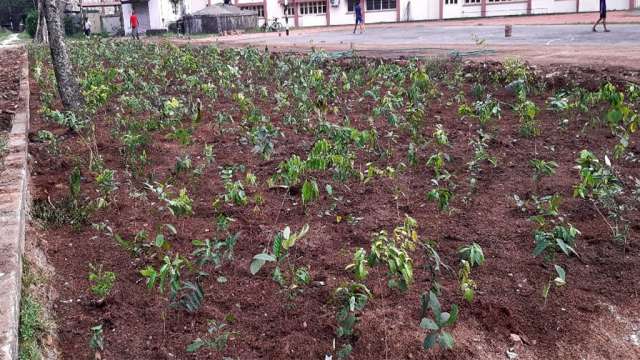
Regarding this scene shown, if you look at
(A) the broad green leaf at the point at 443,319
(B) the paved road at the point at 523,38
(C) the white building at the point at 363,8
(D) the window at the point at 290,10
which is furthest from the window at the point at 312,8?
(A) the broad green leaf at the point at 443,319

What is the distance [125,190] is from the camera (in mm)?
4406

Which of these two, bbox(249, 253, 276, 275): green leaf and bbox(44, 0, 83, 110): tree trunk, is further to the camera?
bbox(44, 0, 83, 110): tree trunk

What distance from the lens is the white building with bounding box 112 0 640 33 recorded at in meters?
36.2

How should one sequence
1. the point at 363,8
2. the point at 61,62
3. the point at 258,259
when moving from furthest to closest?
the point at 363,8
the point at 61,62
the point at 258,259

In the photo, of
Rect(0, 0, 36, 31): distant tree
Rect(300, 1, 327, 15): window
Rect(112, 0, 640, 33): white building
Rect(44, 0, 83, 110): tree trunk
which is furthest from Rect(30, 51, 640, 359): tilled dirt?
Rect(0, 0, 36, 31): distant tree

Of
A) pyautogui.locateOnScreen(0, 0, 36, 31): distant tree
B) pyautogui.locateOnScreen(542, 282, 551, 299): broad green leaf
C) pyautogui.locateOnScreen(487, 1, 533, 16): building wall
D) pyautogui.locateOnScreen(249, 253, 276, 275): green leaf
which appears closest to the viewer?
pyautogui.locateOnScreen(249, 253, 276, 275): green leaf

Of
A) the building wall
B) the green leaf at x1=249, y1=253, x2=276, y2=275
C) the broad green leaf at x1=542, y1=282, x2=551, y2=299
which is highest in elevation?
the building wall

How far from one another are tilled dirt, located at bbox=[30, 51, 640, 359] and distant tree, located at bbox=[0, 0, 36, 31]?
57.7 meters

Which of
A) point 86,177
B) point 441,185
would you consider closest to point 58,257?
point 86,177

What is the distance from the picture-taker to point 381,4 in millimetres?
40500

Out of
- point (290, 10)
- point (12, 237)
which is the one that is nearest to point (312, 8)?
point (290, 10)

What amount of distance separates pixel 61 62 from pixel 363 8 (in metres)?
35.9

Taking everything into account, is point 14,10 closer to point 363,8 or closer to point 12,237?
point 363,8

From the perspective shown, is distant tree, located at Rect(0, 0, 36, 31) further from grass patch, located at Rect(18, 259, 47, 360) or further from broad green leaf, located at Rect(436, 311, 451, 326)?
broad green leaf, located at Rect(436, 311, 451, 326)
